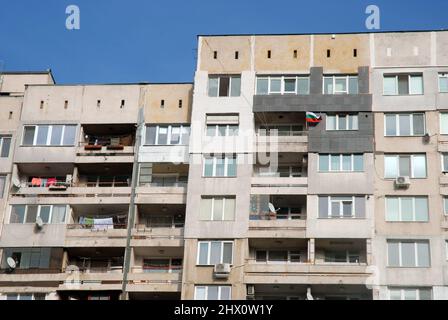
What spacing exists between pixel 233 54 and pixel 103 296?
62.0ft

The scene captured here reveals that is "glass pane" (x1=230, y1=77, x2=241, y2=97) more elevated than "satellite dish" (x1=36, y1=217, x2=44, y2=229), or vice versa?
"glass pane" (x1=230, y1=77, x2=241, y2=97)

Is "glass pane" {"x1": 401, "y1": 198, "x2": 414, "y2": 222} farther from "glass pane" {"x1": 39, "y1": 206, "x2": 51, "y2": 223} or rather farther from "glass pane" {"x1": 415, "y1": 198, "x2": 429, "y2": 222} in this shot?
"glass pane" {"x1": 39, "y1": 206, "x2": 51, "y2": 223}

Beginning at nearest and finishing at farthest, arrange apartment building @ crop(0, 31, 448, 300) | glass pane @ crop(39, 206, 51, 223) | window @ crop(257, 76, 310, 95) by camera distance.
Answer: apartment building @ crop(0, 31, 448, 300) < glass pane @ crop(39, 206, 51, 223) < window @ crop(257, 76, 310, 95)

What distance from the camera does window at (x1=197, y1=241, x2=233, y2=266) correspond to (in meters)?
54.5

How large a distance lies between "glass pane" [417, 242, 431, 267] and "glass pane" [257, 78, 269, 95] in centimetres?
1473

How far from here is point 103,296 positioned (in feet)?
184

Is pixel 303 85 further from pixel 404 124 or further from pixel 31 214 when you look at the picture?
pixel 31 214

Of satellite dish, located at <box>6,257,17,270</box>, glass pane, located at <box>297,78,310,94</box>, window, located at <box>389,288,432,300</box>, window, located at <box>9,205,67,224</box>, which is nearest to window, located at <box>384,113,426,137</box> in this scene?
glass pane, located at <box>297,78,310,94</box>

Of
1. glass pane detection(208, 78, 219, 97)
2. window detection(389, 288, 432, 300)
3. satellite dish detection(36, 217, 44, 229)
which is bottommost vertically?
window detection(389, 288, 432, 300)

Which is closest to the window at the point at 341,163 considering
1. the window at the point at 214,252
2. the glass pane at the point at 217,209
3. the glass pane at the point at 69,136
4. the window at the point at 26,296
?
the glass pane at the point at 217,209

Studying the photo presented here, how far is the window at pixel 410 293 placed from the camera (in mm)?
52281

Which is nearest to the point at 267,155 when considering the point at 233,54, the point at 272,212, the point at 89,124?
the point at 272,212

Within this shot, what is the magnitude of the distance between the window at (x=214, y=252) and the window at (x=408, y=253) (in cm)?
1006
